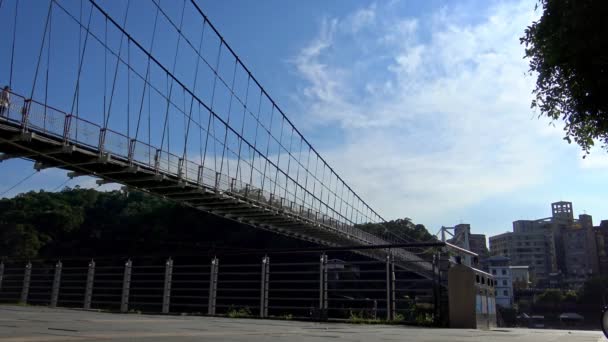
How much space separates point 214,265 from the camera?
884 centimetres

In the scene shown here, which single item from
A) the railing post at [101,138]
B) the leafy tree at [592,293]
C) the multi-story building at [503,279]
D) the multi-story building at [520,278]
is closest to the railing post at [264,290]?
the railing post at [101,138]

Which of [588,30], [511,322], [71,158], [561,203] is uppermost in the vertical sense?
[561,203]

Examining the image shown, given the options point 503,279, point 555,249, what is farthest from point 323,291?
point 555,249

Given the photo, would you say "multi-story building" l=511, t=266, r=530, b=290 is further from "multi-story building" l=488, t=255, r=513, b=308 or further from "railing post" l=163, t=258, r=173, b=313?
"railing post" l=163, t=258, r=173, b=313

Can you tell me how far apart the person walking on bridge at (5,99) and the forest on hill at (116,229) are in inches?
1274

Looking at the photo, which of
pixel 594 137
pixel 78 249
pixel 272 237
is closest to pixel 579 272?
pixel 272 237

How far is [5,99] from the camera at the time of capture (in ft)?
39.5

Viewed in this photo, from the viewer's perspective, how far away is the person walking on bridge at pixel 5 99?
11602 mm

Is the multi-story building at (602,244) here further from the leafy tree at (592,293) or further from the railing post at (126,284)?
the railing post at (126,284)

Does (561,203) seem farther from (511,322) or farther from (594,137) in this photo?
(594,137)

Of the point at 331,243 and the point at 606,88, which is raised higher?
the point at 331,243

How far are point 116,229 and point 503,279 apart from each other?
4161 centimetres

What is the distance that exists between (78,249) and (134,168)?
37.6m

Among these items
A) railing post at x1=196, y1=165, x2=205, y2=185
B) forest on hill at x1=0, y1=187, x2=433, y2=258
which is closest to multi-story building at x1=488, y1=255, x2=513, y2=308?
forest on hill at x1=0, y1=187, x2=433, y2=258
